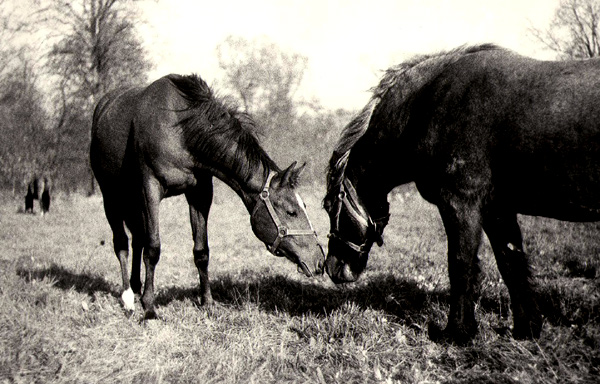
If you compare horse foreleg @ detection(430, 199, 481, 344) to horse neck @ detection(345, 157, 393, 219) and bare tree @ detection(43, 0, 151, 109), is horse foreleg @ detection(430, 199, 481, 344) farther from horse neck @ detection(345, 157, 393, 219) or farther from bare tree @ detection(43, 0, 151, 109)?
bare tree @ detection(43, 0, 151, 109)

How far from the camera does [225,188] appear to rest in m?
21.0

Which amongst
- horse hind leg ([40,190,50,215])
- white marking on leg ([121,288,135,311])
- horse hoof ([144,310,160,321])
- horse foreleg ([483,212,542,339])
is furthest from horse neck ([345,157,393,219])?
horse hind leg ([40,190,50,215])

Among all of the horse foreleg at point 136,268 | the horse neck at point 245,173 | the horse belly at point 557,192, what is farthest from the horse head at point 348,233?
the horse foreleg at point 136,268

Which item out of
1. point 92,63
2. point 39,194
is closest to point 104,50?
point 92,63

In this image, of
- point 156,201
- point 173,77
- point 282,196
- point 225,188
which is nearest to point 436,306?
point 282,196

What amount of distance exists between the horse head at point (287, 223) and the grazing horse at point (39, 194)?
38.5ft

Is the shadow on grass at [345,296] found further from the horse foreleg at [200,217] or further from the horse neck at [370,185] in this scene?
the horse neck at [370,185]

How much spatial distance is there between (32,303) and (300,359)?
9.30ft

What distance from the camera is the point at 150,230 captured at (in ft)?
14.9

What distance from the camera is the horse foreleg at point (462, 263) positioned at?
314 cm

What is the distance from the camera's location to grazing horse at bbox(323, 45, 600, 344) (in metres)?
2.82

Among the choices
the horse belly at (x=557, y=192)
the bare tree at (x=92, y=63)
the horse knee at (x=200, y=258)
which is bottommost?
the horse knee at (x=200, y=258)

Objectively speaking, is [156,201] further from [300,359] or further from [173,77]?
[300,359]

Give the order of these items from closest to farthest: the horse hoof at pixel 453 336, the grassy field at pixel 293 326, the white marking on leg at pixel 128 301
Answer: the grassy field at pixel 293 326
the horse hoof at pixel 453 336
the white marking on leg at pixel 128 301
